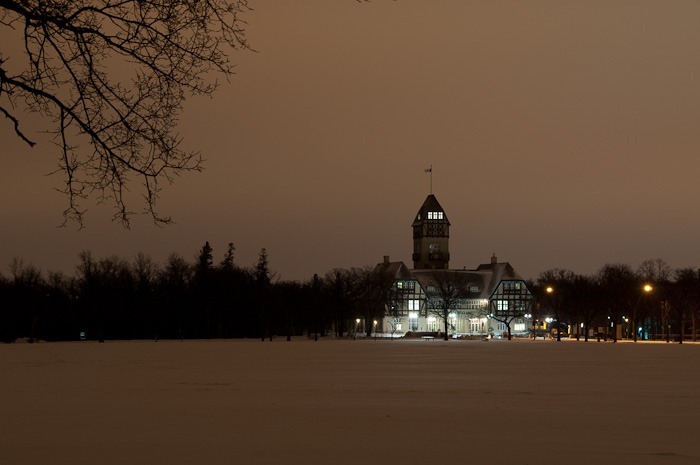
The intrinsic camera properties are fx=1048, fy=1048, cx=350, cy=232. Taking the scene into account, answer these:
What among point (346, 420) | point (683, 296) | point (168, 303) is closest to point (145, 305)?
point (168, 303)

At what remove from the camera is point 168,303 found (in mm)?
135875

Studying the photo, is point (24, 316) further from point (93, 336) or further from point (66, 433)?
point (66, 433)

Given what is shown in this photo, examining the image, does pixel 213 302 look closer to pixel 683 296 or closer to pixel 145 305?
pixel 145 305

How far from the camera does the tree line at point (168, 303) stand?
122250 millimetres

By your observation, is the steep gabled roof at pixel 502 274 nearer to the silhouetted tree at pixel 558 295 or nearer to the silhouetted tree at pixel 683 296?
the silhouetted tree at pixel 558 295

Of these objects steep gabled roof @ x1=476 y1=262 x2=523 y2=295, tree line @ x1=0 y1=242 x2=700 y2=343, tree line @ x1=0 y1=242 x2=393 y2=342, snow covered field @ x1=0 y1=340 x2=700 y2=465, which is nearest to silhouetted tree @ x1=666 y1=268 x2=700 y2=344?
tree line @ x1=0 y1=242 x2=700 y2=343

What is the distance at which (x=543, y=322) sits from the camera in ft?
622

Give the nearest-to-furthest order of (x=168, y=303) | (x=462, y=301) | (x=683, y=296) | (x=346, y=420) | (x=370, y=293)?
(x=346, y=420)
(x=683, y=296)
(x=168, y=303)
(x=370, y=293)
(x=462, y=301)

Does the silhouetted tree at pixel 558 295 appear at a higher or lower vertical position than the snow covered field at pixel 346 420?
higher

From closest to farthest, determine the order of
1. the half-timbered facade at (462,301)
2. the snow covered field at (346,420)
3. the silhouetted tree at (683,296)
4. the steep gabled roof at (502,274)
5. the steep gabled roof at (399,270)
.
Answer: the snow covered field at (346,420), the silhouetted tree at (683,296), the half-timbered facade at (462,301), the steep gabled roof at (399,270), the steep gabled roof at (502,274)

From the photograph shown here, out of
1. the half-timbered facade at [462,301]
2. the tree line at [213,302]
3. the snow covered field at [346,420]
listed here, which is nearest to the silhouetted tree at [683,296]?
the tree line at [213,302]

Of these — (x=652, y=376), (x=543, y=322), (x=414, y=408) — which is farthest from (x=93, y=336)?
(x=414, y=408)

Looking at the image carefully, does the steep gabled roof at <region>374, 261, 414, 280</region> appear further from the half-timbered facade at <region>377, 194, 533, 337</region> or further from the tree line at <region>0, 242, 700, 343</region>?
the tree line at <region>0, 242, 700, 343</region>

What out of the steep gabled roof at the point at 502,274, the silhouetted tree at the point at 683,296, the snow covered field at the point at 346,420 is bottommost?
the snow covered field at the point at 346,420
